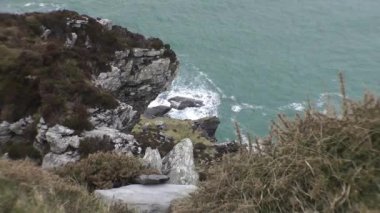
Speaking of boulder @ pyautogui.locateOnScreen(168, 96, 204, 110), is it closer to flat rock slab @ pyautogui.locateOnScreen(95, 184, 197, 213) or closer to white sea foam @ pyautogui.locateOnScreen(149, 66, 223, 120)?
white sea foam @ pyautogui.locateOnScreen(149, 66, 223, 120)

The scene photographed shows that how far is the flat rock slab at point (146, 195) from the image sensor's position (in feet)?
39.0

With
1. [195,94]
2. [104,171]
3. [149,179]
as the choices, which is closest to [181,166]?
[149,179]

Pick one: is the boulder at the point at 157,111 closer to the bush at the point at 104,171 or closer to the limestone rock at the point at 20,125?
the limestone rock at the point at 20,125

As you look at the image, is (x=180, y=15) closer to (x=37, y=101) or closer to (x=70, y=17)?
(x=70, y=17)

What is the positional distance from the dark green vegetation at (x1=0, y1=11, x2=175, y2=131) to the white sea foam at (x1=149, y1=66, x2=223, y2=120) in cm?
4865

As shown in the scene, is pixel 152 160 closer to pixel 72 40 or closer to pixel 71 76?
pixel 71 76

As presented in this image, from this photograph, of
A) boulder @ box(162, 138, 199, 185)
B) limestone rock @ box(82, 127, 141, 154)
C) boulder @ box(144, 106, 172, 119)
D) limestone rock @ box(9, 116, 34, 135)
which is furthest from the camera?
boulder @ box(144, 106, 172, 119)

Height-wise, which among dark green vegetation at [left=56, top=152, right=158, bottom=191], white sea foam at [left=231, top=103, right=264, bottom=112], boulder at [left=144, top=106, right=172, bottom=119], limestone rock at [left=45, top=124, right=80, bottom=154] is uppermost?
dark green vegetation at [left=56, top=152, right=158, bottom=191]

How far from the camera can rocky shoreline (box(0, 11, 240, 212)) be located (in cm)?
1846

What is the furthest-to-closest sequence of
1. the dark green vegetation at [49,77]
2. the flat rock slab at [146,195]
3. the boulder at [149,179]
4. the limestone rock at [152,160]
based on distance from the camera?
the dark green vegetation at [49,77] → the limestone rock at [152,160] → the boulder at [149,179] → the flat rock slab at [146,195]

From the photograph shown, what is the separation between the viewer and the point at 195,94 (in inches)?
3440

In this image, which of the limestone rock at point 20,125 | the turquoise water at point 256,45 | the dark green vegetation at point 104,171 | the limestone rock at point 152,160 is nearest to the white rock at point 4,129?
the limestone rock at point 20,125

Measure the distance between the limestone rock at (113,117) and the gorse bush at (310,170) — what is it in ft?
51.3

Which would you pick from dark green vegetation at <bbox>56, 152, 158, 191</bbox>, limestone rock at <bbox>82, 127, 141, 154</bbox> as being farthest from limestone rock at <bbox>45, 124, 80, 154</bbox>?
dark green vegetation at <bbox>56, 152, 158, 191</bbox>
